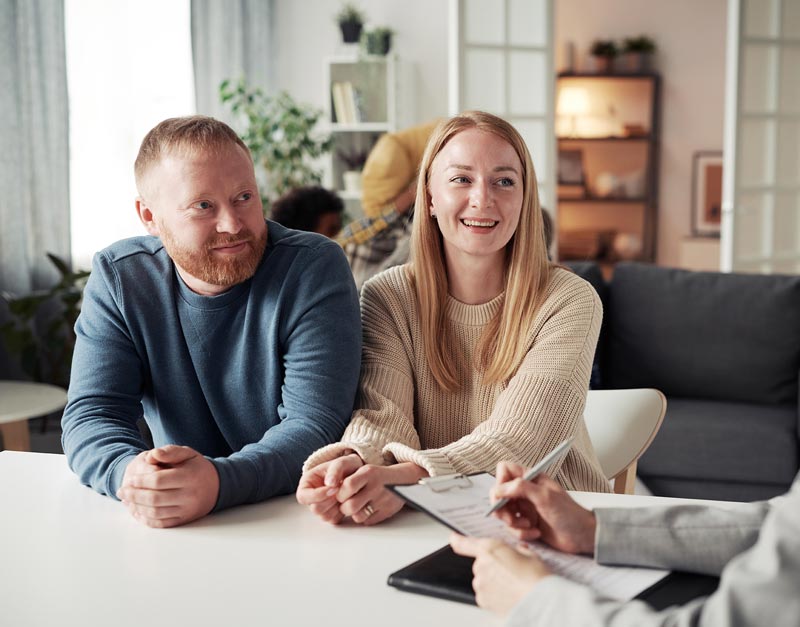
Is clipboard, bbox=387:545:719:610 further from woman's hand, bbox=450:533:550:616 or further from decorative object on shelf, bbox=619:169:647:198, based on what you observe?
decorative object on shelf, bbox=619:169:647:198

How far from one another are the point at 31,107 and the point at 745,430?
329cm

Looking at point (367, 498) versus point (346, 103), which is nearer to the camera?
point (367, 498)

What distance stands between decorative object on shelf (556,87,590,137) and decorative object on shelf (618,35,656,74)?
37 centimetres

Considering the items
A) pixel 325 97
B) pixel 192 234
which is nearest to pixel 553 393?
pixel 192 234

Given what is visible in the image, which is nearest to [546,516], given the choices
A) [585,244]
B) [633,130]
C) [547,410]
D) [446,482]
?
[446,482]

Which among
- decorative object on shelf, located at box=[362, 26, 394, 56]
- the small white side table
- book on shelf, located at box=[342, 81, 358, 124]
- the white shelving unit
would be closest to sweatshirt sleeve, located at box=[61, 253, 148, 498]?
the small white side table

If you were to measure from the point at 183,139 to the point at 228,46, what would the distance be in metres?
4.23

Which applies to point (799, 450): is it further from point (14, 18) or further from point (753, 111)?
point (14, 18)

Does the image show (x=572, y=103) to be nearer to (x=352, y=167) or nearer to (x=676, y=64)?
(x=676, y=64)

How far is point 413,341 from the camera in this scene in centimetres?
160

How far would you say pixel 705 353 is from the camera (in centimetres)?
331

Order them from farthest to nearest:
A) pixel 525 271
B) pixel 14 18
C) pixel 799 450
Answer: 1. pixel 14 18
2. pixel 799 450
3. pixel 525 271

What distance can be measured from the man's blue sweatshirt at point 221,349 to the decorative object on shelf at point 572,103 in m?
5.91

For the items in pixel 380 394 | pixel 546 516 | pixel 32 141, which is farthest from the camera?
pixel 32 141
